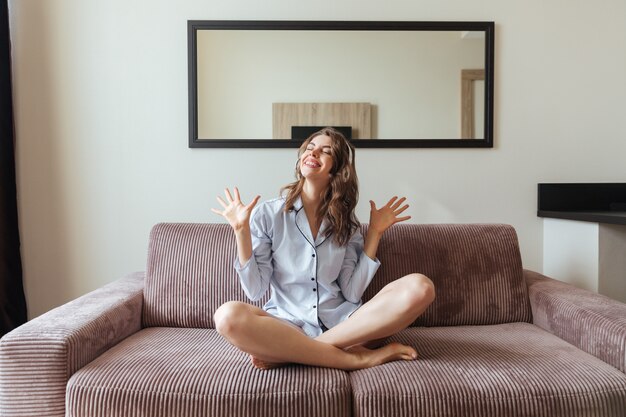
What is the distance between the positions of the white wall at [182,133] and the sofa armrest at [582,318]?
28.3 inches

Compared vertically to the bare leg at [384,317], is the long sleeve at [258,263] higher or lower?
higher

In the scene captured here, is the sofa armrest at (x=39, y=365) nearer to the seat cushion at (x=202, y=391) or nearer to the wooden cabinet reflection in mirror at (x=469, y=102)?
the seat cushion at (x=202, y=391)

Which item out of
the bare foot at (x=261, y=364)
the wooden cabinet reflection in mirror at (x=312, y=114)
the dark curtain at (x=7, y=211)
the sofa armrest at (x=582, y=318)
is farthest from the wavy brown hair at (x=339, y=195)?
the dark curtain at (x=7, y=211)

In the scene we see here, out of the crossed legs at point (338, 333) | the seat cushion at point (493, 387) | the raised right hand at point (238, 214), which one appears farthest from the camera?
the raised right hand at point (238, 214)

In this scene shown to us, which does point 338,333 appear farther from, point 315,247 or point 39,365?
point 39,365

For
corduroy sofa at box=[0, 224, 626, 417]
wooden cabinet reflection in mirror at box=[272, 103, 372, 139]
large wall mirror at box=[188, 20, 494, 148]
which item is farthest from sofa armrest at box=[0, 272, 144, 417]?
wooden cabinet reflection in mirror at box=[272, 103, 372, 139]

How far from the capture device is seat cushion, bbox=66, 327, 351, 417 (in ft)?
4.52

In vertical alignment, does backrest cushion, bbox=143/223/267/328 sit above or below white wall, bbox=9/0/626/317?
below

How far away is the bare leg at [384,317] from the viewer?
1586mm

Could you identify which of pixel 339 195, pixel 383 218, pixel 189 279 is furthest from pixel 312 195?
pixel 189 279

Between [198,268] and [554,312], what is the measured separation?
1.30 m

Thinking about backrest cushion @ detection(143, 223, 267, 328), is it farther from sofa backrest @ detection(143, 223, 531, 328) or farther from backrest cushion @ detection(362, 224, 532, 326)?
backrest cushion @ detection(362, 224, 532, 326)

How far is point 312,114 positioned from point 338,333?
1.24 meters

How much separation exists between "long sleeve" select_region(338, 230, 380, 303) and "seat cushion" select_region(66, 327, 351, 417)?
15.5 inches
